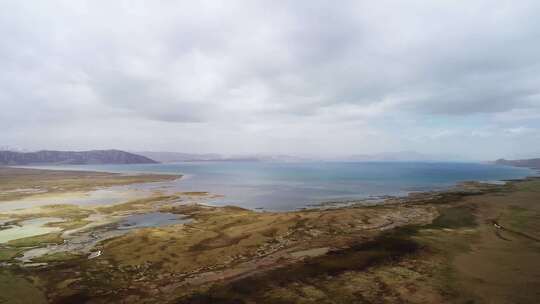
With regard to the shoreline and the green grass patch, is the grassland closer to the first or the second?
the green grass patch

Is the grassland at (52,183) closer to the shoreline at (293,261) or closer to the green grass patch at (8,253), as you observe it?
the green grass patch at (8,253)

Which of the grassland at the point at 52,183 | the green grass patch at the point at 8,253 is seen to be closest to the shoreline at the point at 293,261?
the green grass patch at the point at 8,253

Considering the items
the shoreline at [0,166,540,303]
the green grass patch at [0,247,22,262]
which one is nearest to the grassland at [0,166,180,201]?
the green grass patch at [0,247,22,262]

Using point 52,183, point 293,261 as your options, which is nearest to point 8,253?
point 293,261

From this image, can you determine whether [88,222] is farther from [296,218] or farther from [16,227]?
[296,218]

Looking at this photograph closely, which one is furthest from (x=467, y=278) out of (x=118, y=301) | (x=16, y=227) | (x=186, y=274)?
(x=16, y=227)

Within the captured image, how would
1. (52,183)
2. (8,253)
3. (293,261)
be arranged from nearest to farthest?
(293,261)
(8,253)
(52,183)

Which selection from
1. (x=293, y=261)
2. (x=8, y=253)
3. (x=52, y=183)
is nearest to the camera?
(x=293, y=261)

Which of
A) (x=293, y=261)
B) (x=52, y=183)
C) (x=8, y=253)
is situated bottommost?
(x=52, y=183)

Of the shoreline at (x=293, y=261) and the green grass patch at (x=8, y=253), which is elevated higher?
the shoreline at (x=293, y=261)

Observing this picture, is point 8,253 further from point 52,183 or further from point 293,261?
point 52,183

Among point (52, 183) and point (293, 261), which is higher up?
point (293, 261)
